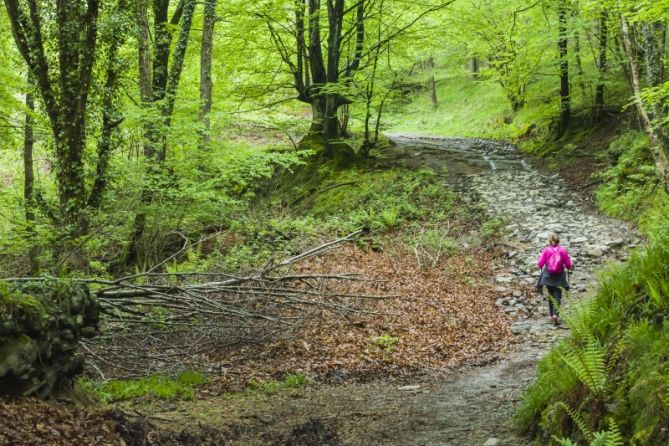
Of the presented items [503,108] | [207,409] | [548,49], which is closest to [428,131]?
[503,108]

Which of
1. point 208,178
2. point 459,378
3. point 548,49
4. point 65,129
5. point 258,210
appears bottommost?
point 459,378

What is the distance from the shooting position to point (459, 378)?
779 centimetres

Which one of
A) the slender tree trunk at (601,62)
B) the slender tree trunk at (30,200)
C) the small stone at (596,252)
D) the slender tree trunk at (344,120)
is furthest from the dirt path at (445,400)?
the slender tree trunk at (344,120)

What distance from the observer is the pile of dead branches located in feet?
22.3

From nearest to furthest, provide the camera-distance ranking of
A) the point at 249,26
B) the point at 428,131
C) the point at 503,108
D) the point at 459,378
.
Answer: the point at 459,378
the point at 249,26
the point at 503,108
the point at 428,131

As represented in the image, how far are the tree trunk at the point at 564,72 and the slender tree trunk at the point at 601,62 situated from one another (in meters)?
1.05

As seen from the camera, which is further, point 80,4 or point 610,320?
point 80,4

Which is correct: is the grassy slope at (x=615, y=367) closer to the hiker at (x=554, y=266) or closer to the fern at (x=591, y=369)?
the fern at (x=591, y=369)

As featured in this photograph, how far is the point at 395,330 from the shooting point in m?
9.46

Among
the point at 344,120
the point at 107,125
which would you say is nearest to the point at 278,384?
the point at 107,125

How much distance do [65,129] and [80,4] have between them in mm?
2218

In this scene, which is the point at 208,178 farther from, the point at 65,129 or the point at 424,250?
the point at 424,250

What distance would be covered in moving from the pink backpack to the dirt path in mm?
1015

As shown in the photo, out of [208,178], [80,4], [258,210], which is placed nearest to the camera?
[80,4]
